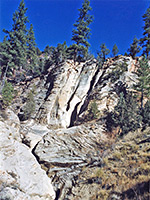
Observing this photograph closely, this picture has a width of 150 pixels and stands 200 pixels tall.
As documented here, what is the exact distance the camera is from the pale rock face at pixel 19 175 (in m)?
10.9

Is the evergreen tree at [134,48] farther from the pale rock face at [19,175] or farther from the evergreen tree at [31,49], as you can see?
the pale rock face at [19,175]

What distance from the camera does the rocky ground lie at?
11.0 metres

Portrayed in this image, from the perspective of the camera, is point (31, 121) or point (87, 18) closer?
point (31, 121)

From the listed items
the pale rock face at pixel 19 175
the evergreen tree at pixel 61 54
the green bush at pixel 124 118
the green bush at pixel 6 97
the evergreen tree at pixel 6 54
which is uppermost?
the evergreen tree at pixel 61 54

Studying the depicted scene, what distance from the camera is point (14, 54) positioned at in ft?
99.9

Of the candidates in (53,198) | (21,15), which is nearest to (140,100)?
(53,198)

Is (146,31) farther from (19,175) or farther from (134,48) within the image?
(19,175)

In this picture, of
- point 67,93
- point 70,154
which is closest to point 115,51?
point 67,93

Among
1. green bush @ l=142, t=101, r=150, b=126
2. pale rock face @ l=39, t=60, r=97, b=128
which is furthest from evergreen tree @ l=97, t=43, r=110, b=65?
green bush @ l=142, t=101, r=150, b=126

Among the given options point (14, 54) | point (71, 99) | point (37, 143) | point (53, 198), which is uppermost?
point (14, 54)

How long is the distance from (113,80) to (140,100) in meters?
6.77

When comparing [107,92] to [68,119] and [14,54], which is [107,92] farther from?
[14,54]

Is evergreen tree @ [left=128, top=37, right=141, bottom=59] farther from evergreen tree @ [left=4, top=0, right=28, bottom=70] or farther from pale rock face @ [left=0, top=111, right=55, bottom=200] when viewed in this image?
pale rock face @ [left=0, top=111, right=55, bottom=200]

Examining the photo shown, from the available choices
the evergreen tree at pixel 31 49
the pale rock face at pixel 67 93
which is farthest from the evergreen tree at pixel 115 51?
the evergreen tree at pixel 31 49
